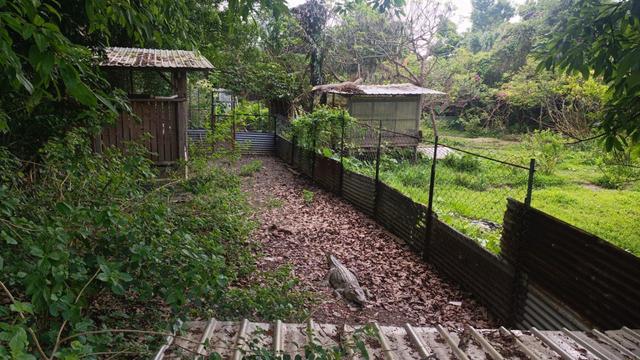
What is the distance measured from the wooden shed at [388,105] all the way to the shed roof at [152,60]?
777 centimetres

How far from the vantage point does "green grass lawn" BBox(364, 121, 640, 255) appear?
8.12 meters

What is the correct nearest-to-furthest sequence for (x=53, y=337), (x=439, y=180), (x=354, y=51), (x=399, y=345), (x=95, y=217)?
(x=53, y=337) → (x=95, y=217) → (x=399, y=345) → (x=439, y=180) → (x=354, y=51)

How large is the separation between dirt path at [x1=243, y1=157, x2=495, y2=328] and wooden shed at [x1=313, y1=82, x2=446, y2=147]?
6750 mm

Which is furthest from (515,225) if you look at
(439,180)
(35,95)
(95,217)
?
(439,180)

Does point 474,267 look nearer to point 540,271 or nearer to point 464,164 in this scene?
point 540,271

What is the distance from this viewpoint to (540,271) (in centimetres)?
430

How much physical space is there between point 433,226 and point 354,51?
1747cm

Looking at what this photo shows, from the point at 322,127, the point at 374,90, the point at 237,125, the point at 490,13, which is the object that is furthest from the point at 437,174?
the point at 490,13

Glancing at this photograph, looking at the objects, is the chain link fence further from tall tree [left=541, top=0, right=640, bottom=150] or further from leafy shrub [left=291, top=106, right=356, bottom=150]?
tall tree [left=541, top=0, right=640, bottom=150]

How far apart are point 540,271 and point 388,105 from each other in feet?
43.8

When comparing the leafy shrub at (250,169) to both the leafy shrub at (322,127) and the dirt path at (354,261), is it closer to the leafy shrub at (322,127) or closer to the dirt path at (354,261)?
the leafy shrub at (322,127)

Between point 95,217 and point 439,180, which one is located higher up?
point 95,217

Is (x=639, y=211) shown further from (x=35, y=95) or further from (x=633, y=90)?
(x=35, y=95)

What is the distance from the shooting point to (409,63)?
26250 millimetres
